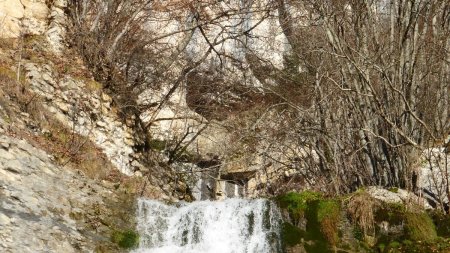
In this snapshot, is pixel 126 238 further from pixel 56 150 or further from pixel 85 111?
pixel 85 111

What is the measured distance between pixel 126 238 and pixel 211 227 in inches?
58.2

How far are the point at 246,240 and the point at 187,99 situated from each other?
31.0ft

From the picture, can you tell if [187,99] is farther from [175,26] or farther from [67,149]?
[67,149]

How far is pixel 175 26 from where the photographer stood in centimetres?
1845

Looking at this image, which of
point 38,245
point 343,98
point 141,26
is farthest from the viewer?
point 141,26

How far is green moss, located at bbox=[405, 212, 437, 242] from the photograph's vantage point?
7.32 meters

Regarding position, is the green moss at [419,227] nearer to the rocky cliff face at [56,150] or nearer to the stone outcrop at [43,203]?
the rocky cliff face at [56,150]

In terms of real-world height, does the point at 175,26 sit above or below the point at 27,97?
above

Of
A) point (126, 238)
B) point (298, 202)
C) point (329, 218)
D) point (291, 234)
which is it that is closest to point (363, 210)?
point (329, 218)

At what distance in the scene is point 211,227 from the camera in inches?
361

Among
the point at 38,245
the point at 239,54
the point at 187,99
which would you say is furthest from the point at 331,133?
the point at 239,54

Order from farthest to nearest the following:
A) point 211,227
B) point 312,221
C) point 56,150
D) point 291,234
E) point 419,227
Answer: point 56,150 < point 211,227 < point 291,234 < point 312,221 < point 419,227

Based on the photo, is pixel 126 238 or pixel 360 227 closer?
pixel 360 227

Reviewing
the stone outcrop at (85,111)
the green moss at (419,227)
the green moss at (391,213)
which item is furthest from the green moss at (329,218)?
the stone outcrop at (85,111)
